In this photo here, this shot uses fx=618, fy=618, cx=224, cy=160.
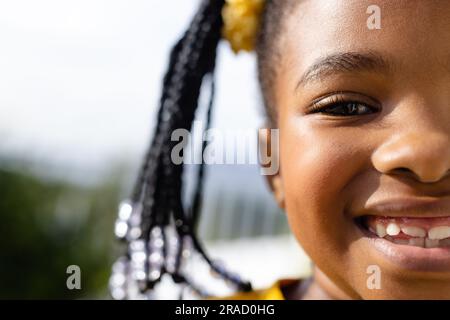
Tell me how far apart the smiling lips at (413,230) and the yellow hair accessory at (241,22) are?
2.05ft

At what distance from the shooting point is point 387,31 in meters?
1.13

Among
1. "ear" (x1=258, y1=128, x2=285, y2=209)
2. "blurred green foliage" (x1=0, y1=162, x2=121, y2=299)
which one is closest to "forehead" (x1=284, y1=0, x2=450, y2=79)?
"ear" (x1=258, y1=128, x2=285, y2=209)

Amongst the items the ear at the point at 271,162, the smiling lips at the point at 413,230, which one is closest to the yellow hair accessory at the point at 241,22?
the ear at the point at 271,162

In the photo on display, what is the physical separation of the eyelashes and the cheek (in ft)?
0.11

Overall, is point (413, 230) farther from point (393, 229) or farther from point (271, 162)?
point (271, 162)

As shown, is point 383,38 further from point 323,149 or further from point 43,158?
point 43,158

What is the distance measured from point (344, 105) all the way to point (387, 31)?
165mm

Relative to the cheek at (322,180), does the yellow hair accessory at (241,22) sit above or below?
above

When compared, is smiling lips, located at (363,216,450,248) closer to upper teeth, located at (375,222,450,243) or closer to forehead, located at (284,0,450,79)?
upper teeth, located at (375,222,450,243)

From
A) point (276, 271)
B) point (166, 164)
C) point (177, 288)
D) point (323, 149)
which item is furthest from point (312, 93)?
point (276, 271)

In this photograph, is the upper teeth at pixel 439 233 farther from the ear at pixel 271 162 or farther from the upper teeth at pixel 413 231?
the ear at pixel 271 162

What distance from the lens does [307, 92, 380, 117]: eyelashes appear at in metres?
1.17

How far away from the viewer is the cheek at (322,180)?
3.79 feet

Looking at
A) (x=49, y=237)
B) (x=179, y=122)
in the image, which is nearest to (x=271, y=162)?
(x=179, y=122)
